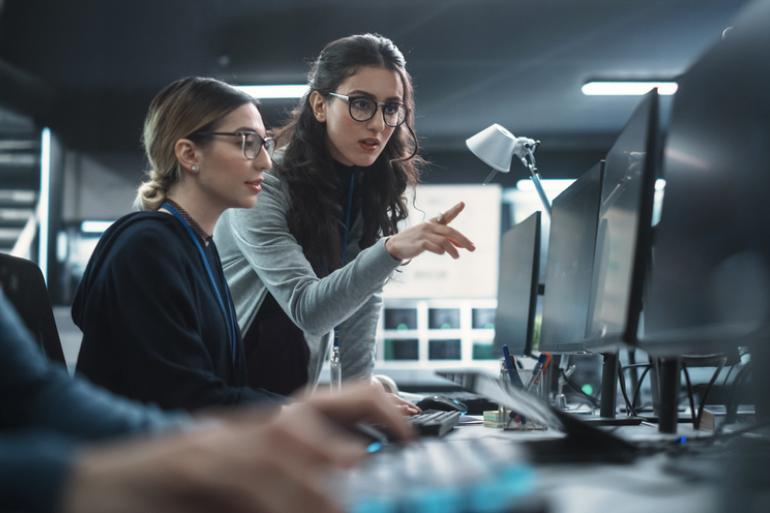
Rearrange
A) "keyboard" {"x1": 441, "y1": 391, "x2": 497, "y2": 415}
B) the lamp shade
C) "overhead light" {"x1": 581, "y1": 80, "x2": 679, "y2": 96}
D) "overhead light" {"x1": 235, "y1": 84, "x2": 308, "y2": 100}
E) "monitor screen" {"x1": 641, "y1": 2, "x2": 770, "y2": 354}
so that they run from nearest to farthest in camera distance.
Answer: "monitor screen" {"x1": 641, "y1": 2, "x2": 770, "y2": 354}
"keyboard" {"x1": 441, "y1": 391, "x2": 497, "y2": 415}
the lamp shade
"overhead light" {"x1": 581, "y1": 80, "x2": 679, "y2": 96}
"overhead light" {"x1": 235, "y1": 84, "x2": 308, "y2": 100}

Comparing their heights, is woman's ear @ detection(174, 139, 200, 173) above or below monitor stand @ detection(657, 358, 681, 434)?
above

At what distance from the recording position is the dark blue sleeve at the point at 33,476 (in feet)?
1.41

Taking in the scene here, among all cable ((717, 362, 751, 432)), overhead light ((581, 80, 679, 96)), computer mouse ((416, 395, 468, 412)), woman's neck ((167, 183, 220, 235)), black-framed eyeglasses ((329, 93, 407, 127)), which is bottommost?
computer mouse ((416, 395, 468, 412))

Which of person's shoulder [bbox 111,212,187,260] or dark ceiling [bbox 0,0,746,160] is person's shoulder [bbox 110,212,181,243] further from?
dark ceiling [bbox 0,0,746,160]

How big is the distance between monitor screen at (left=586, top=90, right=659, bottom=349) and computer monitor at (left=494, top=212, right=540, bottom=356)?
0.60m

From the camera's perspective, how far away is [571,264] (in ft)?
5.49

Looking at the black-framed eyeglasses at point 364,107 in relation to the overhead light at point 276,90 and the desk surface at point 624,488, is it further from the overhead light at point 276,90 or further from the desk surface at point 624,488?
the overhead light at point 276,90

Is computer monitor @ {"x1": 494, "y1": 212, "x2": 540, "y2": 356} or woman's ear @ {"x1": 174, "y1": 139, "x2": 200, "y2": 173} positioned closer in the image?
woman's ear @ {"x1": 174, "y1": 139, "x2": 200, "y2": 173}

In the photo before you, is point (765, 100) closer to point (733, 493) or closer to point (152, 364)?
point (733, 493)

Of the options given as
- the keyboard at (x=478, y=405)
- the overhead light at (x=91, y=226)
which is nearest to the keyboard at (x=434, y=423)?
the keyboard at (x=478, y=405)

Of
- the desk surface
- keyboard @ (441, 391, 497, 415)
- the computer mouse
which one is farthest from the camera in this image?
keyboard @ (441, 391, 497, 415)

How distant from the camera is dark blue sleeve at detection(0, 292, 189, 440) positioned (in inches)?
30.1

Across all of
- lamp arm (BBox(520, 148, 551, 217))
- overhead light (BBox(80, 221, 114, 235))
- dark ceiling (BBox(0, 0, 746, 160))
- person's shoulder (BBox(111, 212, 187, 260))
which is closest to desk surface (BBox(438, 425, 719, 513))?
person's shoulder (BBox(111, 212, 187, 260))

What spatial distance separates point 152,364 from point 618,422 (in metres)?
0.90
